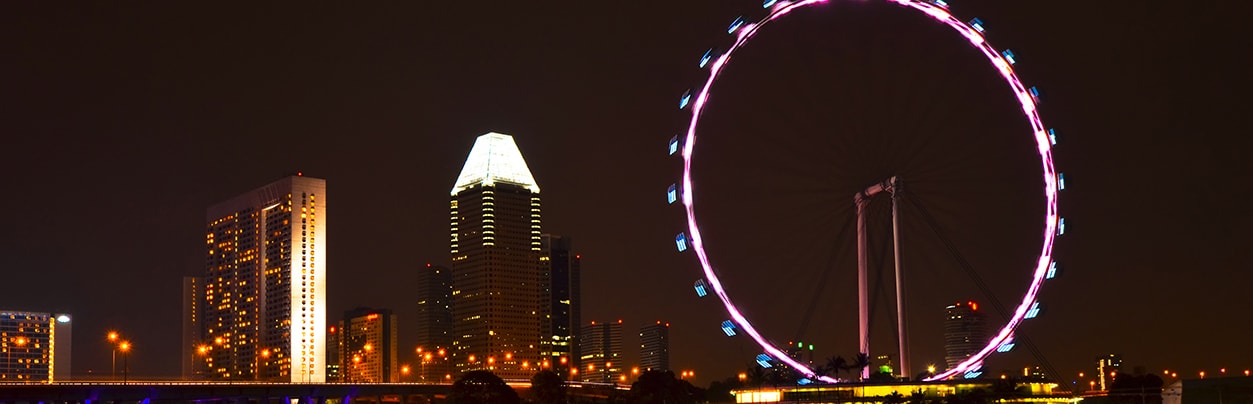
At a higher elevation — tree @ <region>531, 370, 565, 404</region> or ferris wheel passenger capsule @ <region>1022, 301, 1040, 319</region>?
ferris wheel passenger capsule @ <region>1022, 301, 1040, 319</region>

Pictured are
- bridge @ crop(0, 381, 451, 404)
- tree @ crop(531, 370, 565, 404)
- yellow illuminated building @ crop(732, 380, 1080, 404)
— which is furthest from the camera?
tree @ crop(531, 370, 565, 404)

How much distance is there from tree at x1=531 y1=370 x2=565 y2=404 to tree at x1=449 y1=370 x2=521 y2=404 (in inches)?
103

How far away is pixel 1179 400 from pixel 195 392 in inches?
2990

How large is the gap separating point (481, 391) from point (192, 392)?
2506 centimetres

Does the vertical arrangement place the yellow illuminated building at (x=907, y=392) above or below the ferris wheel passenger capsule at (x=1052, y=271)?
below

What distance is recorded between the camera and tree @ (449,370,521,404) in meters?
132

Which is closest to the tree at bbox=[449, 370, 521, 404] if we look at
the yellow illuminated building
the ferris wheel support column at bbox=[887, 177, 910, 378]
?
the yellow illuminated building

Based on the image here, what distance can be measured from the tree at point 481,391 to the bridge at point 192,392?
956 cm

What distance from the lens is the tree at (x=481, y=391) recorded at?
132 meters

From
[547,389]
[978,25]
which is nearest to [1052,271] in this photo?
[978,25]

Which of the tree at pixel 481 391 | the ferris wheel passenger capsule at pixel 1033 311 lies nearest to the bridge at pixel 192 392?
the tree at pixel 481 391

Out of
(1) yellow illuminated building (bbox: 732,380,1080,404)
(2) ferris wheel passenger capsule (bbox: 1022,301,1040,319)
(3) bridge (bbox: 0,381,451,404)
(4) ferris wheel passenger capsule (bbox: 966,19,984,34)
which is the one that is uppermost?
(4) ferris wheel passenger capsule (bbox: 966,19,984,34)

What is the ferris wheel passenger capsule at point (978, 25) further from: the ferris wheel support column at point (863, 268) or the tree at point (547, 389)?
the tree at point (547, 389)

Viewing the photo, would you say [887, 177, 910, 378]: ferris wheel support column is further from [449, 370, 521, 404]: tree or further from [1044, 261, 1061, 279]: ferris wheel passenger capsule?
[449, 370, 521, 404]: tree
